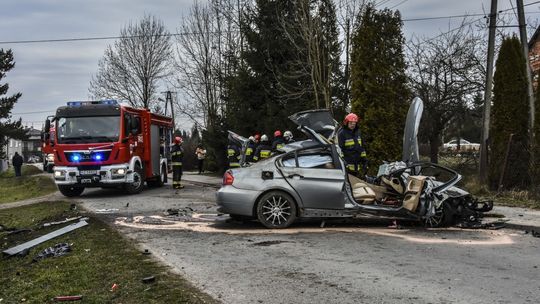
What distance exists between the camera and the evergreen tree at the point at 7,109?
50206 millimetres

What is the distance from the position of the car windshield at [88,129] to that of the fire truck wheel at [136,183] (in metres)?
1.60

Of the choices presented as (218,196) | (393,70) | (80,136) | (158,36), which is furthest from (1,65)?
(218,196)

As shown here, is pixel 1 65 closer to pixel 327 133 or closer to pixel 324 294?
pixel 327 133

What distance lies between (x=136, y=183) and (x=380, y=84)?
8352 millimetres

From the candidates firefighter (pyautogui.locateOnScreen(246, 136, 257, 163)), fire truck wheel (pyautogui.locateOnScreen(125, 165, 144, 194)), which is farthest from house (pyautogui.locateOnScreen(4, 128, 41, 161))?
firefighter (pyautogui.locateOnScreen(246, 136, 257, 163))

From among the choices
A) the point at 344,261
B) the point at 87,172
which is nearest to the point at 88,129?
the point at 87,172

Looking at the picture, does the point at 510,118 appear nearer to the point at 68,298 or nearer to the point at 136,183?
the point at 136,183

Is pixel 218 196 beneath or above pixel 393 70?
beneath

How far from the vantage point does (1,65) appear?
50750mm

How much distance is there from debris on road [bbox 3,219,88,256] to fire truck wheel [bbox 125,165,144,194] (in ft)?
19.5

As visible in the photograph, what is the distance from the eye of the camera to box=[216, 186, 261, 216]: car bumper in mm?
9164

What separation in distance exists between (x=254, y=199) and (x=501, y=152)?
8364 millimetres

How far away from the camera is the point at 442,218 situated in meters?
9.07

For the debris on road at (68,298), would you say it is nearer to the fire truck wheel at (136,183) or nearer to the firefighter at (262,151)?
the fire truck wheel at (136,183)
